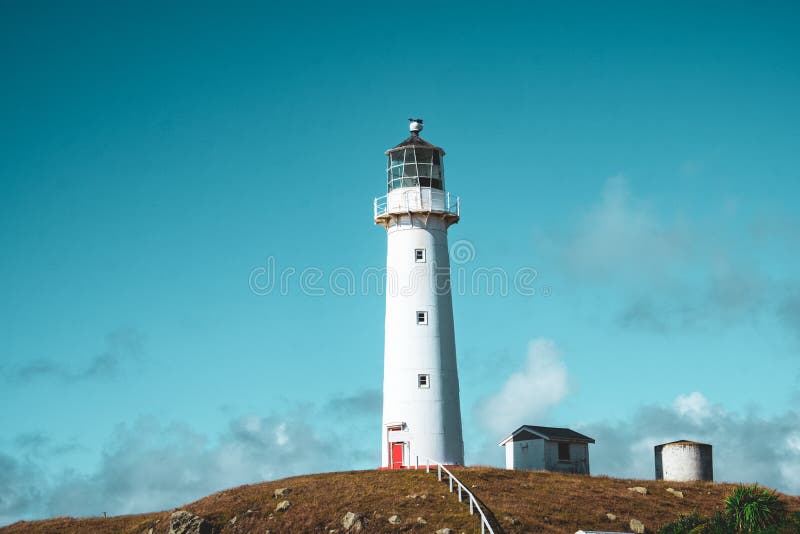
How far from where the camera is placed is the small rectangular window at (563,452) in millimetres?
48656

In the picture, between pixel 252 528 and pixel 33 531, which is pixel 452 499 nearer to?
pixel 252 528

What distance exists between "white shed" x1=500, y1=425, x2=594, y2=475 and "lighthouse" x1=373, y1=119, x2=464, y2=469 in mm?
3775

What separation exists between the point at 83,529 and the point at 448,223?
22053 mm

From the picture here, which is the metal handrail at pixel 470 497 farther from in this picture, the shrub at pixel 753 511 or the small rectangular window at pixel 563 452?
the shrub at pixel 753 511

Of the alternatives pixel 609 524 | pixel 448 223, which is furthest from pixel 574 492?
pixel 448 223

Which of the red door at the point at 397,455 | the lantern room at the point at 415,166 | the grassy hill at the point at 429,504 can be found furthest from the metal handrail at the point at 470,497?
the lantern room at the point at 415,166

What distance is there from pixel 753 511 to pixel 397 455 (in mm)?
16967

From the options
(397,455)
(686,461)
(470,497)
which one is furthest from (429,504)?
(686,461)

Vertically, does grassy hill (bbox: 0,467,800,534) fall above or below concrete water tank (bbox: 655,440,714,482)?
below

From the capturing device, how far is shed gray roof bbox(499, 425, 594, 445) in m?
48.5

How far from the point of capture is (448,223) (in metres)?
50.2

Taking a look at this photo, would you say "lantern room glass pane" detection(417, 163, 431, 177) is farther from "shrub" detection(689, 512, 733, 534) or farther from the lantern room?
"shrub" detection(689, 512, 733, 534)

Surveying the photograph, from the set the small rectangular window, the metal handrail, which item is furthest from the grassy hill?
the small rectangular window

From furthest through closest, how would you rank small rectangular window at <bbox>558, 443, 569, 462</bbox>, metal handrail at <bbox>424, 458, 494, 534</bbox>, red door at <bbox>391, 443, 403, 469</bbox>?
small rectangular window at <bbox>558, 443, 569, 462</bbox>, red door at <bbox>391, 443, 403, 469</bbox>, metal handrail at <bbox>424, 458, 494, 534</bbox>
